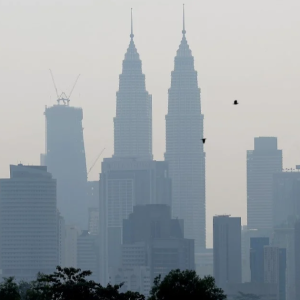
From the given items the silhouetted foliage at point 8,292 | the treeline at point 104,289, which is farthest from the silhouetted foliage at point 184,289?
the silhouetted foliage at point 8,292

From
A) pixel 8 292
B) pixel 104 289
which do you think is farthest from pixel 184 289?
pixel 8 292

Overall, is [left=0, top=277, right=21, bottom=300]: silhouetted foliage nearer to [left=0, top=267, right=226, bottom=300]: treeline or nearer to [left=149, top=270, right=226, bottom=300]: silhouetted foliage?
[left=0, top=267, right=226, bottom=300]: treeline

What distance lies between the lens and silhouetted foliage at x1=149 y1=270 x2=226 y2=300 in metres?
93.6

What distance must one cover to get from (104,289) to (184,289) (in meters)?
5.97

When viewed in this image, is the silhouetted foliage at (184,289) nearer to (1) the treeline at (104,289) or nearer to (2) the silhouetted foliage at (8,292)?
(1) the treeline at (104,289)

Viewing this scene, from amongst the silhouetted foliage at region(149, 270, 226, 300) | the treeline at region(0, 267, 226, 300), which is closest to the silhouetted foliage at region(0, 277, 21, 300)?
the treeline at region(0, 267, 226, 300)

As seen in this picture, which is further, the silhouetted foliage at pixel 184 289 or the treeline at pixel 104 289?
the silhouetted foliage at pixel 184 289

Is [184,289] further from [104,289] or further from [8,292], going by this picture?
[8,292]

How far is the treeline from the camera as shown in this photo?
9025cm

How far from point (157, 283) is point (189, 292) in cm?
337

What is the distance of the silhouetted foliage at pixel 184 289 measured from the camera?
307ft

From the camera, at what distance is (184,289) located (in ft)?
Result: 308

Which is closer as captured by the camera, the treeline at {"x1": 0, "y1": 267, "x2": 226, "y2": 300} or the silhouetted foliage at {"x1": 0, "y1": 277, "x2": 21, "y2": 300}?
the treeline at {"x1": 0, "y1": 267, "x2": 226, "y2": 300}

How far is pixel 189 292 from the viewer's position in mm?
94000
